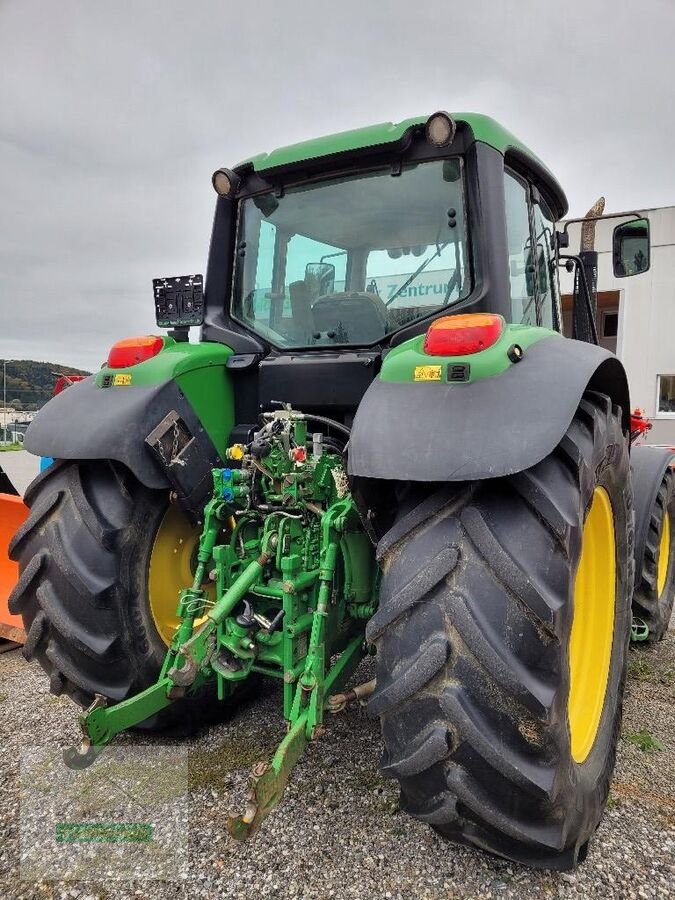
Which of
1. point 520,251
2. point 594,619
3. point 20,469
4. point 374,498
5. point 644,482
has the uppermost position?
point 520,251

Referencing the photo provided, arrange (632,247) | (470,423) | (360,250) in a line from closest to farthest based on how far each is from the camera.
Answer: (470,423), (360,250), (632,247)

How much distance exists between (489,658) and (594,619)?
98cm

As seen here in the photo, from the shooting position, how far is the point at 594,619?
2281 millimetres

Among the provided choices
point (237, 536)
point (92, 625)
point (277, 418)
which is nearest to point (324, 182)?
point (277, 418)

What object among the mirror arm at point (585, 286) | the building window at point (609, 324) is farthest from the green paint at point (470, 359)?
the building window at point (609, 324)

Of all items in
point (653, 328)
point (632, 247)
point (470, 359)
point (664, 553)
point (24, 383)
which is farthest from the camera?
point (24, 383)

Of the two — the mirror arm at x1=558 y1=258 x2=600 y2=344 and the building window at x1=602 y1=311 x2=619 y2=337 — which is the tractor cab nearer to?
the mirror arm at x1=558 y1=258 x2=600 y2=344

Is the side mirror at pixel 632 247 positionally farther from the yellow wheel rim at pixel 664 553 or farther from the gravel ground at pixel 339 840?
the gravel ground at pixel 339 840

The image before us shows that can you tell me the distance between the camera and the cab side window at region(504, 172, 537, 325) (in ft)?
8.30

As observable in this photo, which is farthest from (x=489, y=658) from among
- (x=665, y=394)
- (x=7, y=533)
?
(x=665, y=394)

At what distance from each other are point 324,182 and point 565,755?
7.11ft

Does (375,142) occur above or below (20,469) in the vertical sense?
above

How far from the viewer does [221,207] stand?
2.85 meters

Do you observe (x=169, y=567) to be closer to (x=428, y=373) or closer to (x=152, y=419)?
(x=152, y=419)
